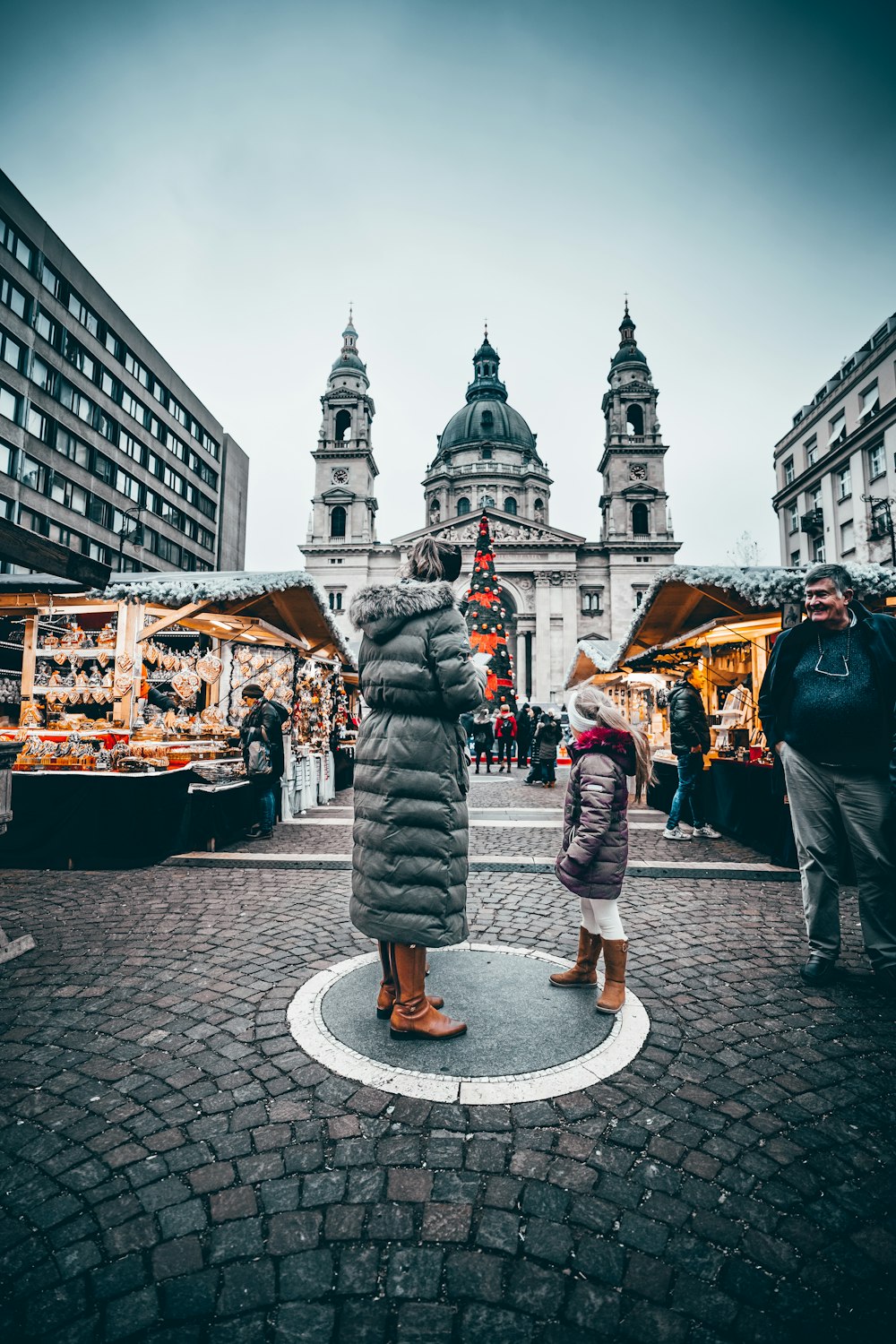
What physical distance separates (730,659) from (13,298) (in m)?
35.4

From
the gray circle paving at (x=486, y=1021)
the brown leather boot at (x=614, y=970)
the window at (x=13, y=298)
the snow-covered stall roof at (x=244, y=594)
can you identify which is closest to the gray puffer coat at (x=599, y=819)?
the brown leather boot at (x=614, y=970)

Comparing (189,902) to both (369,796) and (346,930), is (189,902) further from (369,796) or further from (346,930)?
(369,796)

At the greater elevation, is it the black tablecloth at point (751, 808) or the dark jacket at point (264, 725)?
the dark jacket at point (264, 725)

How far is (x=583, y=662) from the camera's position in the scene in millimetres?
19609

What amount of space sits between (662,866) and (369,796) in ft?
14.1

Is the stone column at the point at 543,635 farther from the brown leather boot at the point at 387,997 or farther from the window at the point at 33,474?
the brown leather boot at the point at 387,997

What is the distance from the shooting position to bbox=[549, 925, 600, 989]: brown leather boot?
328 cm

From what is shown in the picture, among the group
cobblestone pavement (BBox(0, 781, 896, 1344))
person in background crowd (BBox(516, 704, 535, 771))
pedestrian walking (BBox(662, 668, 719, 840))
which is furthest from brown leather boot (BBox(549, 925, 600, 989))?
person in background crowd (BBox(516, 704, 535, 771))

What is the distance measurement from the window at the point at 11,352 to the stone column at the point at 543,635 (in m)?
34.6

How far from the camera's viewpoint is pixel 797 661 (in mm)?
3826

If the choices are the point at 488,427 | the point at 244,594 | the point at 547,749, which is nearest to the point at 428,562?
the point at 244,594

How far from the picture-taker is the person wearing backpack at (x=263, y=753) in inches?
296

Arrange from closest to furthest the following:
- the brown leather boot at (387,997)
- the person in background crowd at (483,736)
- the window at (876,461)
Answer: the brown leather boot at (387,997), the person in background crowd at (483,736), the window at (876,461)

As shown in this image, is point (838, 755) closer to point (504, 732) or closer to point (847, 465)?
point (504, 732)
